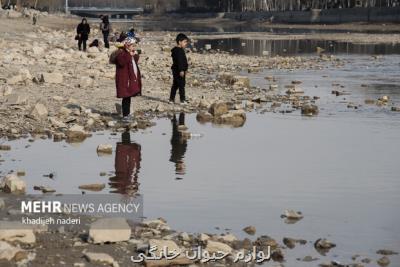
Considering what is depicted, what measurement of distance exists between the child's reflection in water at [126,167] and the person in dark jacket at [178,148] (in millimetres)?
528

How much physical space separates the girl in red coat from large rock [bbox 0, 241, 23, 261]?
9134 millimetres

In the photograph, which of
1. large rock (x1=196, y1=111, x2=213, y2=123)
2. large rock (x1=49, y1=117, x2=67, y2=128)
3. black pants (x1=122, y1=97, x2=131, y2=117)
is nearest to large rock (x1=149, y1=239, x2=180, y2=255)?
large rock (x1=49, y1=117, x2=67, y2=128)

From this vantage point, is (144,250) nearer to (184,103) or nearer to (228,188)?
(228,188)

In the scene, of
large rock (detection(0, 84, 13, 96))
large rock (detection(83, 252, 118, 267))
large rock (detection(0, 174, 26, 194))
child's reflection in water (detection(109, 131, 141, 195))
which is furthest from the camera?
large rock (detection(0, 84, 13, 96))

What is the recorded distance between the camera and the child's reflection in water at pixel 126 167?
10938 mm

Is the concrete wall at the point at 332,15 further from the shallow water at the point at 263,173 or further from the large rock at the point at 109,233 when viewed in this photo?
the large rock at the point at 109,233

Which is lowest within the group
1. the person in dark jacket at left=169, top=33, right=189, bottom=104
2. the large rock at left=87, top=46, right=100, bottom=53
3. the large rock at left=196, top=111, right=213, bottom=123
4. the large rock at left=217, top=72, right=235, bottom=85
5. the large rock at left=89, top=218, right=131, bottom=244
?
the large rock at left=217, top=72, right=235, bottom=85

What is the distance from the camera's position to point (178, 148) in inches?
561

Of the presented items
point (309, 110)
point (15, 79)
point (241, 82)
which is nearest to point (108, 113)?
point (309, 110)

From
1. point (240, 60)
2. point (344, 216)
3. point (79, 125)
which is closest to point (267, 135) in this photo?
point (79, 125)

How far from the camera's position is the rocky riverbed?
25.5ft

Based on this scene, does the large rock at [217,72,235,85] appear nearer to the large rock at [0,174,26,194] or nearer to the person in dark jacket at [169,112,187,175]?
the person in dark jacket at [169,112,187,175]

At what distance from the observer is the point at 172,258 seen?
7.54 metres

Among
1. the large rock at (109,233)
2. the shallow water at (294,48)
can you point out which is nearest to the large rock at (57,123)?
the large rock at (109,233)
